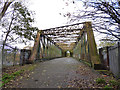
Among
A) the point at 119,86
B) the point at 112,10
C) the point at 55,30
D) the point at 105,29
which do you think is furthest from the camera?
the point at 55,30

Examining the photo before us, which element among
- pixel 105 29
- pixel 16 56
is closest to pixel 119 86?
pixel 105 29

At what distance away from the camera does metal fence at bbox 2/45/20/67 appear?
5815 millimetres

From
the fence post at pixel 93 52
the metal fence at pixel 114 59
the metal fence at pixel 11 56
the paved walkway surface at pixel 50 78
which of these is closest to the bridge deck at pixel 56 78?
the paved walkway surface at pixel 50 78

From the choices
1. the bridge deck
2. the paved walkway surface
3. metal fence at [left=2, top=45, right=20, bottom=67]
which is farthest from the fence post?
metal fence at [left=2, top=45, right=20, bottom=67]

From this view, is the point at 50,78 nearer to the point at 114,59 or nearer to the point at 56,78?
the point at 56,78

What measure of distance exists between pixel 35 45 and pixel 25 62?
1903 mm

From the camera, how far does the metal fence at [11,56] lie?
581cm

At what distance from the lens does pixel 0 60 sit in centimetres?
527

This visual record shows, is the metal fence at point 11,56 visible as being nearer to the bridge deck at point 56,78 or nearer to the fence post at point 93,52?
the bridge deck at point 56,78

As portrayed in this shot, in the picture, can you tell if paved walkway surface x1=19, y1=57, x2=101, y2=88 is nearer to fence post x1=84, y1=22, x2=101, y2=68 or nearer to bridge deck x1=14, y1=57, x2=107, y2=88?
bridge deck x1=14, y1=57, x2=107, y2=88

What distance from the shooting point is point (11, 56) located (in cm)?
654

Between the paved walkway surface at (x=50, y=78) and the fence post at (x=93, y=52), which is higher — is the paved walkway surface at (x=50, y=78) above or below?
below

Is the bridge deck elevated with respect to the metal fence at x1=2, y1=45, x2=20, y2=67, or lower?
lower

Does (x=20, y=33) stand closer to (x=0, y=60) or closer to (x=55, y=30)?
(x=0, y=60)
